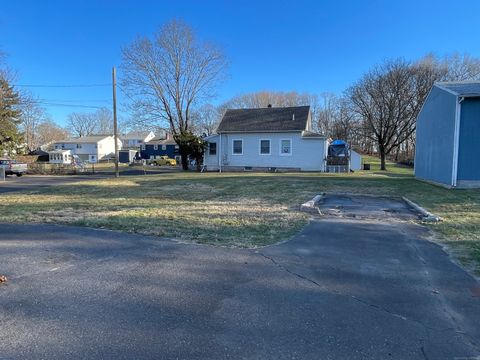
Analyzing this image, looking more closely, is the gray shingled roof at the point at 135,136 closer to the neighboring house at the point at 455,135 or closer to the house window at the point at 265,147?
the house window at the point at 265,147

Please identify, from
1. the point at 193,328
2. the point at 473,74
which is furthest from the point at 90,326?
the point at 473,74

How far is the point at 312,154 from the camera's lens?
90.0 ft

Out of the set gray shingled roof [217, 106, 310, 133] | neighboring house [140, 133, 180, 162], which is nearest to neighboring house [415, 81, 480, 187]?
gray shingled roof [217, 106, 310, 133]

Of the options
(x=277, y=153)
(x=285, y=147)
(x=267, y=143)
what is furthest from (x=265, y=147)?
(x=285, y=147)

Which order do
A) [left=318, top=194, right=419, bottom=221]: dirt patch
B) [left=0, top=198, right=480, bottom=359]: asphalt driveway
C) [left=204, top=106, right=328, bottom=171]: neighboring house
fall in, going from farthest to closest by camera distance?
1. [left=204, top=106, right=328, bottom=171]: neighboring house
2. [left=318, top=194, right=419, bottom=221]: dirt patch
3. [left=0, top=198, right=480, bottom=359]: asphalt driveway

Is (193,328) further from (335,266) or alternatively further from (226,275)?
(335,266)

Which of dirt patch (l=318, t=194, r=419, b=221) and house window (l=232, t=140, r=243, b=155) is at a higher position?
house window (l=232, t=140, r=243, b=155)

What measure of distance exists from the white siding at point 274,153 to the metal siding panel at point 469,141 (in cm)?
1344

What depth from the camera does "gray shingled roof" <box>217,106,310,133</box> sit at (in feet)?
92.8

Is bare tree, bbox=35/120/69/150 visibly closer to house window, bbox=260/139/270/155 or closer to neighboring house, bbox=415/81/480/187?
house window, bbox=260/139/270/155

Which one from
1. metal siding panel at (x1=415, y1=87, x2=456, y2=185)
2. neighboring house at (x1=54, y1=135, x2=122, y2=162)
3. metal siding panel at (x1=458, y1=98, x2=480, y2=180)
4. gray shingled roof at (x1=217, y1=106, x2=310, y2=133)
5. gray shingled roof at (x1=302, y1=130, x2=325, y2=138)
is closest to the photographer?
metal siding panel at (x1=458, y1=98, x2=480, y2=180)

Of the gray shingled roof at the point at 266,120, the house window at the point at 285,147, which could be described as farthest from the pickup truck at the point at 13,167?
the house window at the point at 285,147

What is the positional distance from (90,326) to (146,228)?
390cm

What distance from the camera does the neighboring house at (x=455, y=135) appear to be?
45.2 feet
